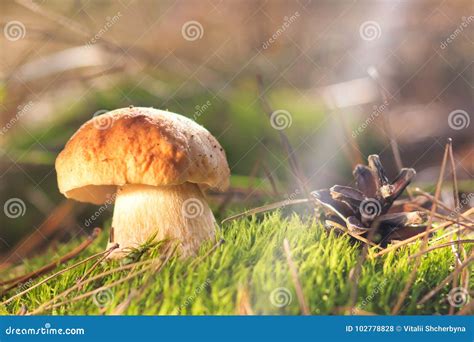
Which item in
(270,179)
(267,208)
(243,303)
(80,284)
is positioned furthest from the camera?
(270,179)

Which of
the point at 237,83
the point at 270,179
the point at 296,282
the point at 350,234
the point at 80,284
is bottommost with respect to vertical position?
the point at 80,284

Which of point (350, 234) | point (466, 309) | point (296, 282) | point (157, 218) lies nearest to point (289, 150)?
point (350, 234)

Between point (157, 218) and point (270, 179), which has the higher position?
point (270, 179)

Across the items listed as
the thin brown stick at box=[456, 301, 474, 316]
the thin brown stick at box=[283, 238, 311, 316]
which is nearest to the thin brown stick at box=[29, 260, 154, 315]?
the thin brown stick at box=[283, 238, 311, 316]

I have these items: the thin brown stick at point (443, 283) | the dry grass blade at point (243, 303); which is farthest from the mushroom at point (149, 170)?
the thin brown stick at point (443, 283)

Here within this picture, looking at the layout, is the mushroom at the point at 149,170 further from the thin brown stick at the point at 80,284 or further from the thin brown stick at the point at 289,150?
the thin brown stick at the point at 289,150

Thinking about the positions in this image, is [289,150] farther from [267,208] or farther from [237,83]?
[237,83]

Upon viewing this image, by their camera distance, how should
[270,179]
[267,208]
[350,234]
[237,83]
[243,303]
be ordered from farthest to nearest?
[237,83] < [270,179] < [267,208] < [350,234] < [243,303]
